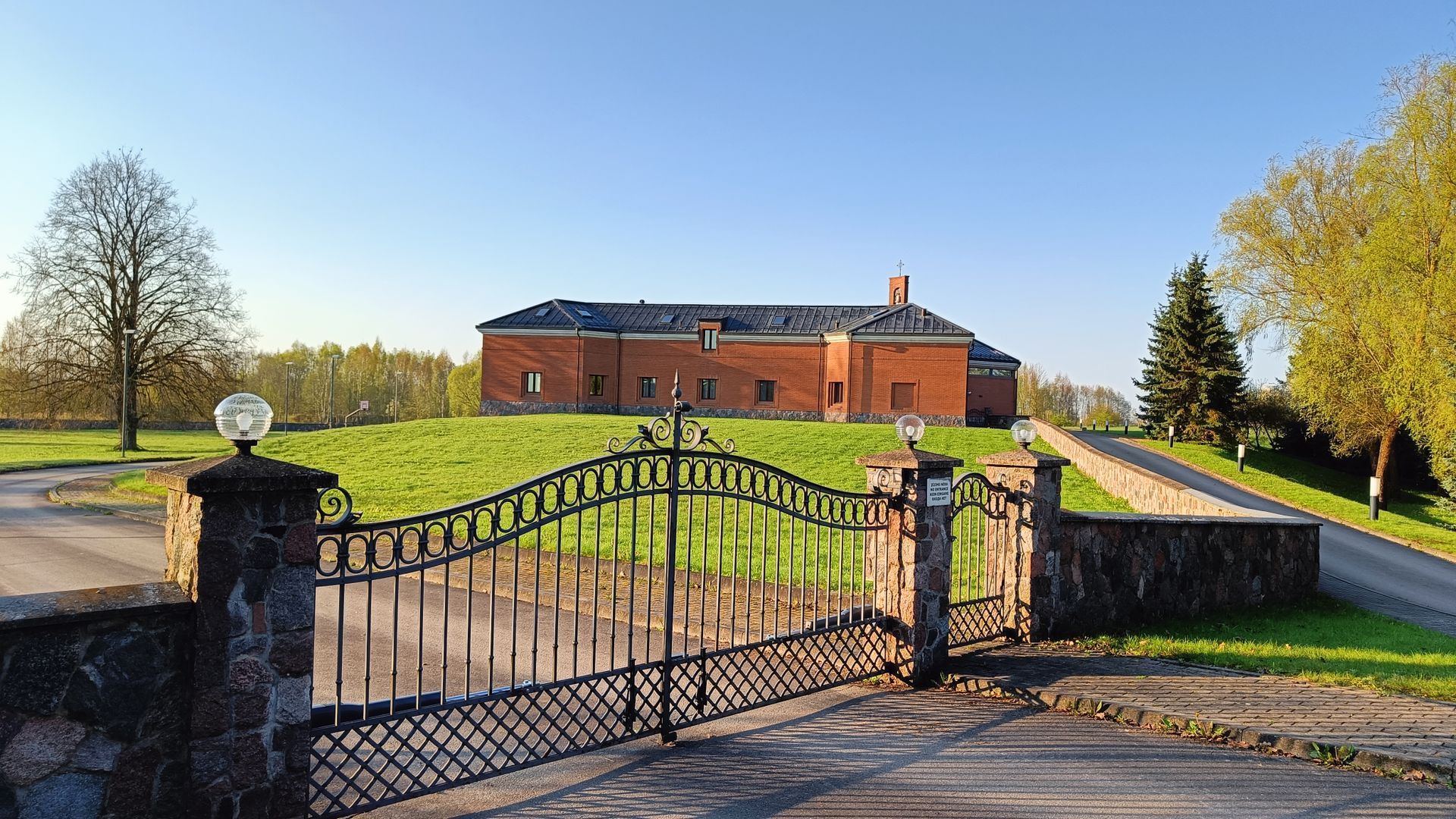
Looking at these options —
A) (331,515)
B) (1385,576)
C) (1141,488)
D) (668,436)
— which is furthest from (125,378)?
(1385,576)

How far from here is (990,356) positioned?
1972 inches

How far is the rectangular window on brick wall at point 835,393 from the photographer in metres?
41.3

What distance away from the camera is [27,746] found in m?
3.03

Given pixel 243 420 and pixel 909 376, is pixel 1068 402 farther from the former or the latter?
pixel 243 420

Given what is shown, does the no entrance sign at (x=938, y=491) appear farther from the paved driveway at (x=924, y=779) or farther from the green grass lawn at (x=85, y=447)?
the green grass lawn at (x=85, y=447)

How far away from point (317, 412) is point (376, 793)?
7278cm

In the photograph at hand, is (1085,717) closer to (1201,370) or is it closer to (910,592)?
(910,592)

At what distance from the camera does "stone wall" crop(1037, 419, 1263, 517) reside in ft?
43.2

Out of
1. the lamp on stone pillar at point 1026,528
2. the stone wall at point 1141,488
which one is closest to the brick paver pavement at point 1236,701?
the lamp on stone pillar at point 1026,528

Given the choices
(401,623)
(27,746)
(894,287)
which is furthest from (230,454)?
(894,287)

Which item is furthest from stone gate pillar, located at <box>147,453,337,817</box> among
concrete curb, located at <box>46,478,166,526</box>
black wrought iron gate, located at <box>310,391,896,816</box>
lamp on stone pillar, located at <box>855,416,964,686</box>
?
concrete curb, located at <box>46,478,166,526</box>

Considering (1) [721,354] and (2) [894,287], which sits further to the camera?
(2) [894,287]

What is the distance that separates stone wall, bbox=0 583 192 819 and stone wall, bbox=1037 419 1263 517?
11156 millimetres

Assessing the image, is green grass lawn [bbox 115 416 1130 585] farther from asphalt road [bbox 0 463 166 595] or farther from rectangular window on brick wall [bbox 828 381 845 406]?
rectangular window on brick wall [bbox 828 381 845 406]
